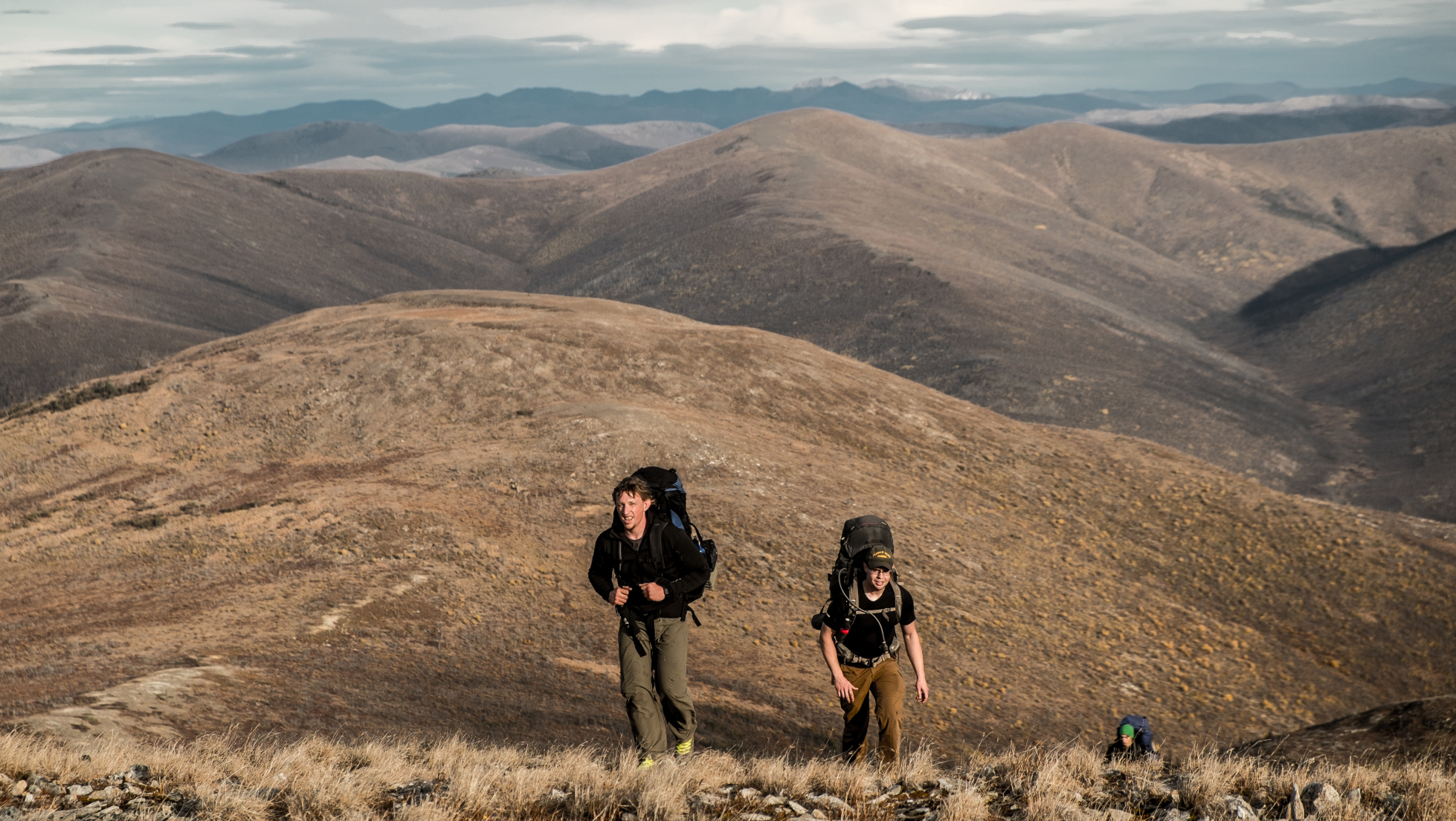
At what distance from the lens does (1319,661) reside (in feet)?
72.4

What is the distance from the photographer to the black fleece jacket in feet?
27.3

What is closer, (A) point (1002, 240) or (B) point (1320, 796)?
(B) point (1320, 796)

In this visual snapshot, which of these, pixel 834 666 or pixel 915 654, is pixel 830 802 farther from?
pixel 915 654

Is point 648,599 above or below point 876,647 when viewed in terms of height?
above

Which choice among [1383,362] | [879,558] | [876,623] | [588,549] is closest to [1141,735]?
[876,623]

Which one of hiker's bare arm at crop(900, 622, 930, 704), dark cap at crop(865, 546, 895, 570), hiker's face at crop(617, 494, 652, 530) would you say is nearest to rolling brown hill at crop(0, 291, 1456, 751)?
hiker's face at crop(617, 494, 652, 530)

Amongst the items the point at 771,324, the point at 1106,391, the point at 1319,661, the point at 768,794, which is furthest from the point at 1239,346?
the point at 768,794

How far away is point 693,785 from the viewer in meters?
7.71

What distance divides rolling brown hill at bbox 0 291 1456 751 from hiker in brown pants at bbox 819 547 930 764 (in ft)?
17.1

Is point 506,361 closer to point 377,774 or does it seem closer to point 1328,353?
point 377,774

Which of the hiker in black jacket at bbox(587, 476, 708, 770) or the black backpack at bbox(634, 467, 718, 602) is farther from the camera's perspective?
the black backpack at bbox(634, 467, 718, 602)

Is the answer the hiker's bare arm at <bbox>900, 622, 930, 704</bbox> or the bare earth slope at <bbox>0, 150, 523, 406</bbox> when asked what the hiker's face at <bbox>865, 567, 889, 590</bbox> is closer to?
the hiker's bare arm at <bbox>900, 622, 930, 704</bbox>

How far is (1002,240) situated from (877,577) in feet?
364

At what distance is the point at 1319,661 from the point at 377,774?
21608 mm
